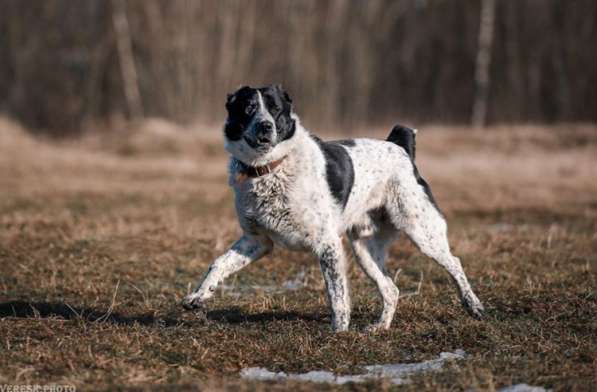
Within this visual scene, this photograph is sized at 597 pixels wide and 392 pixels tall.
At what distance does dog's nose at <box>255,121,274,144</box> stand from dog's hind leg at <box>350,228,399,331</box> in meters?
1.19

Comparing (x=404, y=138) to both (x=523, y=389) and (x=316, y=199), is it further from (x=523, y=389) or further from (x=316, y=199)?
(x=523, y=389)

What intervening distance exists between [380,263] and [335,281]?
842mm

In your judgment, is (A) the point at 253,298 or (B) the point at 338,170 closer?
(B) the point at 338,170

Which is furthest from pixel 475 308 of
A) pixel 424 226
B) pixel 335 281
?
pixel 335 281

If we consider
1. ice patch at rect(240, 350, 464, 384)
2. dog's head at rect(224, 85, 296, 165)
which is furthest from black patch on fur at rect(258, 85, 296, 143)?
ice patch at rect(240, 350, 464, 384)

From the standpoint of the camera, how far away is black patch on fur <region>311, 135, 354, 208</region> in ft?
19.2

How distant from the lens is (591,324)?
5703mm

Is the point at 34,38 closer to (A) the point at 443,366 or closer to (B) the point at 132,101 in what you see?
(B) the point at 132,101

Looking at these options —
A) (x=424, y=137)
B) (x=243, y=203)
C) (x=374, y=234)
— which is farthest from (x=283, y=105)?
(x=424, y=137)

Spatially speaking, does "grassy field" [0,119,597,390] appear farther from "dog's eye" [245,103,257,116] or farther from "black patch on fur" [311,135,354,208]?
"dog's eye" [245,103,257,116]

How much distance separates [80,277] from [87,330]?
2160 mm

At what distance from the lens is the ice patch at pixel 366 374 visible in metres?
4.61

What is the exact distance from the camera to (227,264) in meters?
5.60

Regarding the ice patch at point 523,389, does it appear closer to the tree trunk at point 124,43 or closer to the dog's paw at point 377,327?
the dog's paw at point 377,327
